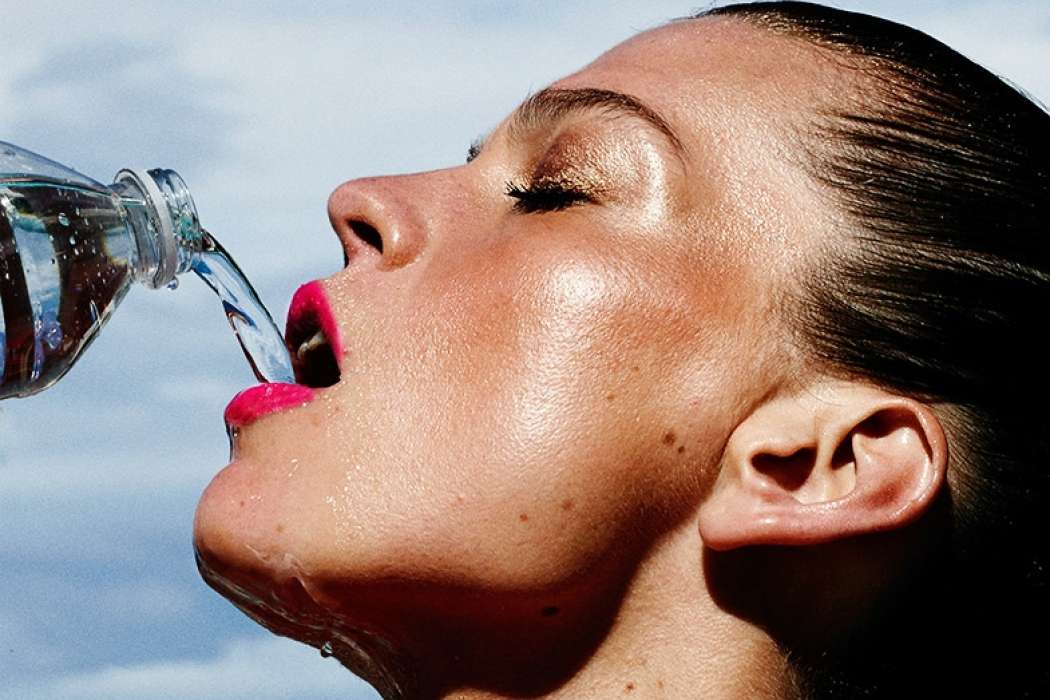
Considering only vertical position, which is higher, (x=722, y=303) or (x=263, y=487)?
(x=722, y=303)

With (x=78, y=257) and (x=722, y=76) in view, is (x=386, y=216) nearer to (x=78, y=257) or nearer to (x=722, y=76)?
(x=722, y=76)

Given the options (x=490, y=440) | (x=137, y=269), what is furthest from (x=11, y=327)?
(x=490, y=440)

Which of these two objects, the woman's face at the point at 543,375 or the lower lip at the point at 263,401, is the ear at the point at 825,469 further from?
the lower lip at the point at 263,401

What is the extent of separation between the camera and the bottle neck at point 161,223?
3.26m

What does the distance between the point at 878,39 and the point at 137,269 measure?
1.61m

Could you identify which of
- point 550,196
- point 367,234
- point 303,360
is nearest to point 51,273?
point 303,360

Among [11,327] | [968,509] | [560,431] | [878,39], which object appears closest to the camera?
[560,431]

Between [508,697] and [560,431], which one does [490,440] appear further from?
[508,697]

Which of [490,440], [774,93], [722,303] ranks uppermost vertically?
[774,93]

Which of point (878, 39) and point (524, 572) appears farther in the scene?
point (878, 39)

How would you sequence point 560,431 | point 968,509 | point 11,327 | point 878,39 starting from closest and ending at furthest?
point 560,431 < point 968,509 < point 878,39 < point 11,327

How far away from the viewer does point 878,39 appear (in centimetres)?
293

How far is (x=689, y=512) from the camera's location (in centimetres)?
260

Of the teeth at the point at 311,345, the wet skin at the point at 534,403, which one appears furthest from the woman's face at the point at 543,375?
the teeth at the point at 311,345
